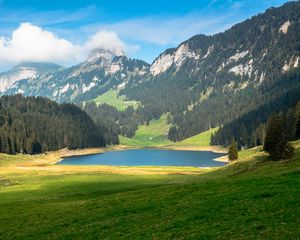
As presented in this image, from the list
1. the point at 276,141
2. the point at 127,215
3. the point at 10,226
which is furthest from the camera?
the point at 276,141

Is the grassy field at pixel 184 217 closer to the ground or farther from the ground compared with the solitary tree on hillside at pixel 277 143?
closer to the ground

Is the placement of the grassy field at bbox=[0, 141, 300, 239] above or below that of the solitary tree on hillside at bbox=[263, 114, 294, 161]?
below

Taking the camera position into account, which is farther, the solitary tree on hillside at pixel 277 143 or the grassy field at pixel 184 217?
the solitary tree on hillside at pixel 277 143

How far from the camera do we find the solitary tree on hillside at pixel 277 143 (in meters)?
74.7

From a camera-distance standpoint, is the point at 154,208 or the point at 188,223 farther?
the point at 154,208

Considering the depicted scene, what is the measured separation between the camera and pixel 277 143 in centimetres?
7581

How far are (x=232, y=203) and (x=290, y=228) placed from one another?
10111 mm

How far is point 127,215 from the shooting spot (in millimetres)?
37375

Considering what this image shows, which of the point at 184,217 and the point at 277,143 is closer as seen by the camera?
the point at 184,217

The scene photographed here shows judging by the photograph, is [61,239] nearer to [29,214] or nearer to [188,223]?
[188,223]

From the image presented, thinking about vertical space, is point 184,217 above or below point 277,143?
below

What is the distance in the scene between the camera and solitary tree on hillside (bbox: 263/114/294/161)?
74.7 meters

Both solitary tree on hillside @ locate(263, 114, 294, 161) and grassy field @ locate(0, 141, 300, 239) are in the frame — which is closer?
grassy field @ locate(0, 141, 300, 239)

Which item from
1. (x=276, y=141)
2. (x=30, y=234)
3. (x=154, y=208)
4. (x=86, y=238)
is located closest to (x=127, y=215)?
(x=154, y=208)
